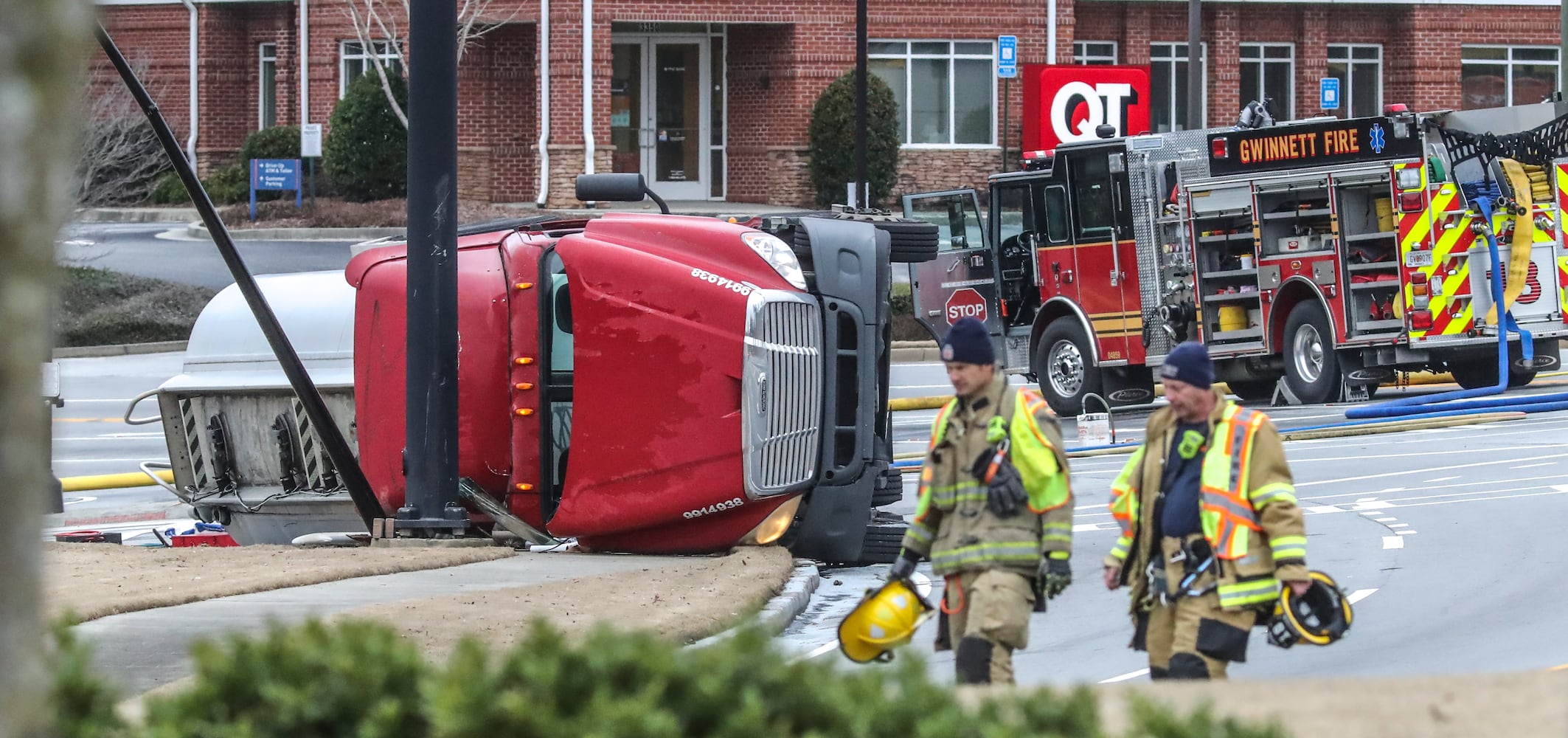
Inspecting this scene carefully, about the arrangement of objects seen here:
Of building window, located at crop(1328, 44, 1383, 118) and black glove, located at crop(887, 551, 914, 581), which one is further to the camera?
building window, located at crop(1328, 44, 1383, 118)

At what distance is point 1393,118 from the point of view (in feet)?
63.0

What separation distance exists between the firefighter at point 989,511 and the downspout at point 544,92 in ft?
100.0

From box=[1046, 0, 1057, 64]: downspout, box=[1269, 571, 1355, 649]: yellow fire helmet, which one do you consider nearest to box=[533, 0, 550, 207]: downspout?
box=[1046, 0, 1057, 64]: downspout

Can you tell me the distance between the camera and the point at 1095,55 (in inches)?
1620

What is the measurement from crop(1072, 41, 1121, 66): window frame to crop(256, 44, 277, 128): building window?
55.8 ft

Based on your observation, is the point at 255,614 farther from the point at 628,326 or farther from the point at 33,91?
the point at 33,91

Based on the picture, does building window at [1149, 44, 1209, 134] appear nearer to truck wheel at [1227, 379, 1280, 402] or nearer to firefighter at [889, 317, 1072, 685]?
truck wheel at [1227, 379, 1280, 402]

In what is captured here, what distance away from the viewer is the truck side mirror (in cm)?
1320

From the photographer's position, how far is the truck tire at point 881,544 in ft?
39.6

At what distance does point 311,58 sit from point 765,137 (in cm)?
950

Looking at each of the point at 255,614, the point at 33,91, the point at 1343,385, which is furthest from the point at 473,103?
the point at 33,91

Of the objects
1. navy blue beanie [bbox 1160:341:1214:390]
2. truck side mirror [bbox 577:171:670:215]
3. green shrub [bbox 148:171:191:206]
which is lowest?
navy blue beanie [bbox 1160:341:1214:390]

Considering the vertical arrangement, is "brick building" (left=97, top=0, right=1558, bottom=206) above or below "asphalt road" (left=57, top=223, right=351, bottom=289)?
above

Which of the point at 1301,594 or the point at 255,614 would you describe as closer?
the point at 1301,594
